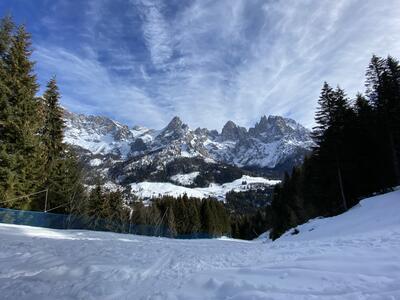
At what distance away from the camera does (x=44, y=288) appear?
22.3ft

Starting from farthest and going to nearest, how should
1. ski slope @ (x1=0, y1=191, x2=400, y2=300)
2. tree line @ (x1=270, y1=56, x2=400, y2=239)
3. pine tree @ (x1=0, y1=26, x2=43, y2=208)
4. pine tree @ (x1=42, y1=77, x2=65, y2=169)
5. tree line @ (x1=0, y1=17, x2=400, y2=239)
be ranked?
pine tree @ (x1=42, y1=77, x2=65, y2=169) → tree line @ (x1=270, y1=56, x2=400, y2=239) → tree line @ (x1=0, y1=17, x2=400, y2=239) → pine tree @ (x1=0, y1=26, x2=43, y2=208) → ski slope @ (x1=0, y1=191, x2=400, y2=300)

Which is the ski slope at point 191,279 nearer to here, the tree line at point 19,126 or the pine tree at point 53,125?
the tree line at point 19,126

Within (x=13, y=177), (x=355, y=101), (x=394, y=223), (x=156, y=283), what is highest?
(x=355, y=101)

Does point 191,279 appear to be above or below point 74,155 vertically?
below

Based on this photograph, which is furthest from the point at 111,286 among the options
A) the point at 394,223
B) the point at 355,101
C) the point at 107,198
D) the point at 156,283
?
the point at 107,198

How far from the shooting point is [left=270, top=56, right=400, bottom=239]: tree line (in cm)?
3052

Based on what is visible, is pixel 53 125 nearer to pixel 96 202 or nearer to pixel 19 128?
pixel 19 128

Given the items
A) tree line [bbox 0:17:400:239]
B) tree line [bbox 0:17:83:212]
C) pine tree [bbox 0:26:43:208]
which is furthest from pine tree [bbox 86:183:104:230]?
pine tree [bbox 0:26:43:208]

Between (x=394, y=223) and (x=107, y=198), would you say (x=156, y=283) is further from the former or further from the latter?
(x=107, y=198)

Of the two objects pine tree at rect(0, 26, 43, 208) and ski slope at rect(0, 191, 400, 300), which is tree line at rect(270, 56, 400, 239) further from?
pine tree at rect(0, 26, 43, 208)

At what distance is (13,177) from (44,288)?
18.9 m

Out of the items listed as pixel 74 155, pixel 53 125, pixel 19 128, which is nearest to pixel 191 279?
pixel 19 128

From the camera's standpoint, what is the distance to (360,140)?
33844mm

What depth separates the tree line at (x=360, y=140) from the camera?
30516 mm
